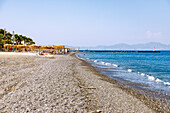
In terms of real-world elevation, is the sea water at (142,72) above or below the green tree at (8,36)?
below

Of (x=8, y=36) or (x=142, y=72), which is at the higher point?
(x=8, y=36)

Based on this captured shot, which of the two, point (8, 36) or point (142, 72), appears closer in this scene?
point (142, 72)

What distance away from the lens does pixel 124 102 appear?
639 cm

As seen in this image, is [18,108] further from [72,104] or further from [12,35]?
[12,35]

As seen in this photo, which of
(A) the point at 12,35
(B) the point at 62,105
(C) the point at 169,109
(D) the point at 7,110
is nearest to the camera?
(D) the point at 7,110

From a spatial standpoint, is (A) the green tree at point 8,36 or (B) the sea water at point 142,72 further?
(A) the green tree at point 8,36

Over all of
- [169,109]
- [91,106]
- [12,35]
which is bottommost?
[169,109]

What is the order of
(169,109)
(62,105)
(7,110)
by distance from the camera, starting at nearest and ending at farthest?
(7,110), (62,105), (169,109)

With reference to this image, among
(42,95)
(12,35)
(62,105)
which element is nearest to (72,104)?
(62,105)

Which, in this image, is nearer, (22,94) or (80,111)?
(80,111)

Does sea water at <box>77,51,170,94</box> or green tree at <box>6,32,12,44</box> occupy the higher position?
green tree at <box>6,32,12,44</box>

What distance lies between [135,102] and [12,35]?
7293 centimetres

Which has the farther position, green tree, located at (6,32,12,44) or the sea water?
green tree, located at (6,32,12,44)

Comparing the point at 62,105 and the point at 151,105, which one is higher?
the point at 62,105
